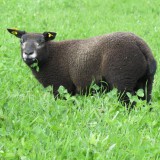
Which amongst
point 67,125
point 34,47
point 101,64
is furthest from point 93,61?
point 67,125

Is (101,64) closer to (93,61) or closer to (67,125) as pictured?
(93,61)

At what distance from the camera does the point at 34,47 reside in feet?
22.5

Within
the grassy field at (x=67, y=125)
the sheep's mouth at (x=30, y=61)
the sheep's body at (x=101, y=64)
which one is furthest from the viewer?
the sheep's mouth at (x=30, y=61)

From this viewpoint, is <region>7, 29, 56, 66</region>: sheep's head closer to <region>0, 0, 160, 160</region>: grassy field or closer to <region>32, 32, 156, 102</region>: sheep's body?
<region>32, 32, 156, 102</region>: sheep's body

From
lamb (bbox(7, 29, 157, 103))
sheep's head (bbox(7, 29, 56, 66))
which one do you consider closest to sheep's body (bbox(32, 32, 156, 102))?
lamb (bbox(7, 29, 157, 103))

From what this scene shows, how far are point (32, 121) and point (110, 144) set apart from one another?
999mm

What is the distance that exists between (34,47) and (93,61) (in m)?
1.06

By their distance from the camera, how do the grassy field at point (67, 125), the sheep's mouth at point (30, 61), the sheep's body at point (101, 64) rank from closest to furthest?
the grassy field at point (67, 125) < the sheep's body at point (101, 64) < the sheep's mouth at point (30, 61)

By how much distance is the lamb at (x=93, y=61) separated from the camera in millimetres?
6016

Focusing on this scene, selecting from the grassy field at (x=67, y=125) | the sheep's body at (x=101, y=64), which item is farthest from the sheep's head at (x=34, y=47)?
the grassy field at (x=67, y=125)

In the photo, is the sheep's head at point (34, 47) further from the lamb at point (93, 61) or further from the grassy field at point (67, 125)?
the grassy field at point (67, 125)

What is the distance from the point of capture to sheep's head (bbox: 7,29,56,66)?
674cm

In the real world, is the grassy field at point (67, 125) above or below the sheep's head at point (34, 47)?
below

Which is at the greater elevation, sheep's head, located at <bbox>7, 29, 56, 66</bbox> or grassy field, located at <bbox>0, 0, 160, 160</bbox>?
sheep's head, located at <bbox>7, 29, 56, 66</bbox>
